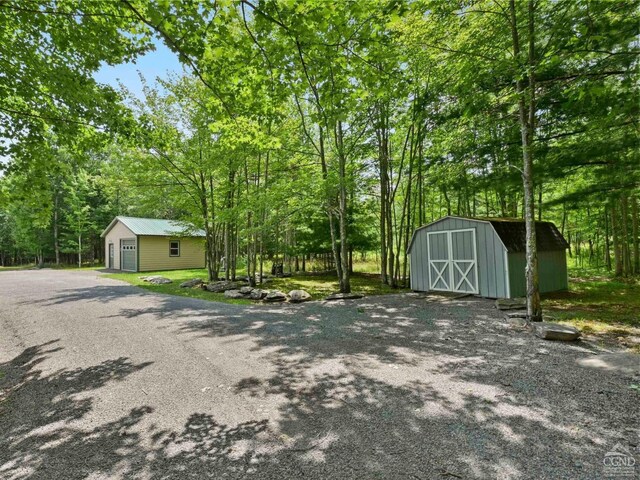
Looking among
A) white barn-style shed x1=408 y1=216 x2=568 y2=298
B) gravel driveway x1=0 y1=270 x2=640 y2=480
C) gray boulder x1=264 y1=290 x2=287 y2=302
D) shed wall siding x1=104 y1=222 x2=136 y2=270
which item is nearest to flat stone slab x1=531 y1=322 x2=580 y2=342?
gravel driveway x1=0 y1=270 x2=640 y2=480

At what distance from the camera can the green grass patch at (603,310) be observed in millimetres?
5336

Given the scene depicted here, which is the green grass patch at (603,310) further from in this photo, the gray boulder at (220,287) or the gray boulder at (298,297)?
the gray boulder at (220,287)

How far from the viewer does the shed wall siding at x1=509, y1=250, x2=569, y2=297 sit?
8.62 m

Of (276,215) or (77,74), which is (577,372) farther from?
(276,215)

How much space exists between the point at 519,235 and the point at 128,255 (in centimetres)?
2261

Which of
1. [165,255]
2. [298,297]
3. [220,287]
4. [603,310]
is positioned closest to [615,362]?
[603,310]

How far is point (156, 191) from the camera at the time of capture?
45.9 feet

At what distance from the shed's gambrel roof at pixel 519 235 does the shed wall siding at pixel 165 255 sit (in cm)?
1605

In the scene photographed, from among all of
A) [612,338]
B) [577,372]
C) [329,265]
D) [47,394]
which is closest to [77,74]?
[47,394]

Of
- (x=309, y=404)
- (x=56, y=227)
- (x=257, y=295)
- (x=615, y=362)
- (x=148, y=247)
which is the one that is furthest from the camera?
(x=56, y=227)

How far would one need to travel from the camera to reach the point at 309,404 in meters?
3.08

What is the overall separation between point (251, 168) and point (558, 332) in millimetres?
12192

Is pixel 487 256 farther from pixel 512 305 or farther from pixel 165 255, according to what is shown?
pixel 165 255

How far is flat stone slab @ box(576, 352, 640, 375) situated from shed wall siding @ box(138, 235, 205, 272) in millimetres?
18702
